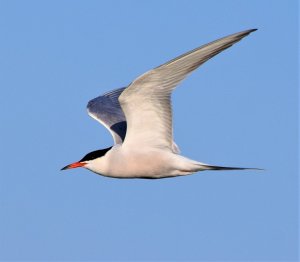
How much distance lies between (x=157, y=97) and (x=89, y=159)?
1.62 metres

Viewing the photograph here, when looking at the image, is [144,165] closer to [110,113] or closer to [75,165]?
[75,165]

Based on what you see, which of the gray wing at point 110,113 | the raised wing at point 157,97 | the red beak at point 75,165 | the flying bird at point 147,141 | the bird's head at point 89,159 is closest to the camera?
the raised wing at point 157,97

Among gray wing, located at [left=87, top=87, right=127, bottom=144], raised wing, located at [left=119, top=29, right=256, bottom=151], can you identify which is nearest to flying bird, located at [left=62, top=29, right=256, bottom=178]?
raised wing, located at [left=119, top=29, right=256, bottom=151]

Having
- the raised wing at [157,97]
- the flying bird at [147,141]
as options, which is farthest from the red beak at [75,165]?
the raised wing at [157,97]

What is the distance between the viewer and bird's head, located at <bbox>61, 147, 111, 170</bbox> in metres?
11.6

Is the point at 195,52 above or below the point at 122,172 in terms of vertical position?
above

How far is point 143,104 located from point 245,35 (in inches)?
81.9

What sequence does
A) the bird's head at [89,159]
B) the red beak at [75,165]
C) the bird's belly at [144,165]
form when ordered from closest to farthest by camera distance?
the bird's belly at [144,165] → the bird's head at [89,159] → the red beak at [75,165]

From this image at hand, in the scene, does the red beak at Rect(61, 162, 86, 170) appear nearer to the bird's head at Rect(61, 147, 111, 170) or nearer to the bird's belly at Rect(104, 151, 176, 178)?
the bird's head at Rect(61, 147, 111, 170)

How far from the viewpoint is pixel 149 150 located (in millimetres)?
11344

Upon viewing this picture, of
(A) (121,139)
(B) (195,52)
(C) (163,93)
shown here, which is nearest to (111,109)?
(A) (121,139)

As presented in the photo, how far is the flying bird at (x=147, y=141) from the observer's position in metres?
10.4

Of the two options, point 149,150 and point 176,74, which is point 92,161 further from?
point 176,74

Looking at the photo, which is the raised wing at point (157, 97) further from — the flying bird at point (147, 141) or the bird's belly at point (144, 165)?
the bird's belly at point (144, 165)
